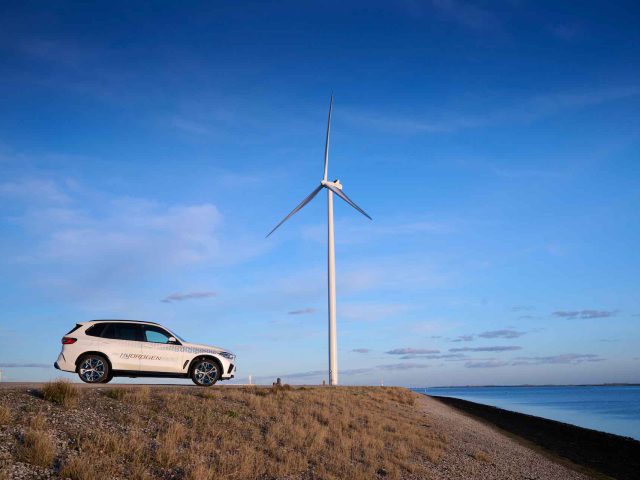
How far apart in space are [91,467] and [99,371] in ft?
27.9

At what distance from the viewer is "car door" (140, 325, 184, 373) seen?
1730 cm

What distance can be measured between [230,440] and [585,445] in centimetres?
2680

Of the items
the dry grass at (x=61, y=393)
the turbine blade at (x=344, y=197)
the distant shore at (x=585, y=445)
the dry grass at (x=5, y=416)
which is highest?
the turbine blade at (x=344, y=197)

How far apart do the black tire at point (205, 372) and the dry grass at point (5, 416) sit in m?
7.31

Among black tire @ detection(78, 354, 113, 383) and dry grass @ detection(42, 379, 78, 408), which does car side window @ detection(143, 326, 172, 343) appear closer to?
black tire @ detection(78, 354, 113, 383)

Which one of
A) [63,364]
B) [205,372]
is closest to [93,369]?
[63,364]

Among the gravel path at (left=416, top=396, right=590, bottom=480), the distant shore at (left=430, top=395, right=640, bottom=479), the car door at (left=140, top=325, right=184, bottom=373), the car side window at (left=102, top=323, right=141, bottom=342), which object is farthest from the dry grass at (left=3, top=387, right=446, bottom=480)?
the distant shore at (left=430, top=395, right=640, bottom=479)

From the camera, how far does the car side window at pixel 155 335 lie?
17.6 m

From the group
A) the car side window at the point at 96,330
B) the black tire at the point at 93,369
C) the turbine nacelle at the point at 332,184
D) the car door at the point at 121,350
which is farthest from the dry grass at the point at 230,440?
the turbine nacelle at the point at 332,184

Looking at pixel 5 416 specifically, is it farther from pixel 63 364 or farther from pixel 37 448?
pixel 63 364

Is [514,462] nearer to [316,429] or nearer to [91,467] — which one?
[316,429]

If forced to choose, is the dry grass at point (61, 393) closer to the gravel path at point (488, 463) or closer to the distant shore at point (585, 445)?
the gravel path at point (488, 463)

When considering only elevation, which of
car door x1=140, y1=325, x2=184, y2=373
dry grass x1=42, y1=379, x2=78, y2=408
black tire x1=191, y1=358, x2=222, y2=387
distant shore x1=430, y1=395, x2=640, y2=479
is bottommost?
distant shore x1=430, y1=395, x2=640, y2=479

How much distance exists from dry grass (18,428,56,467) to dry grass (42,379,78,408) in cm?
245
